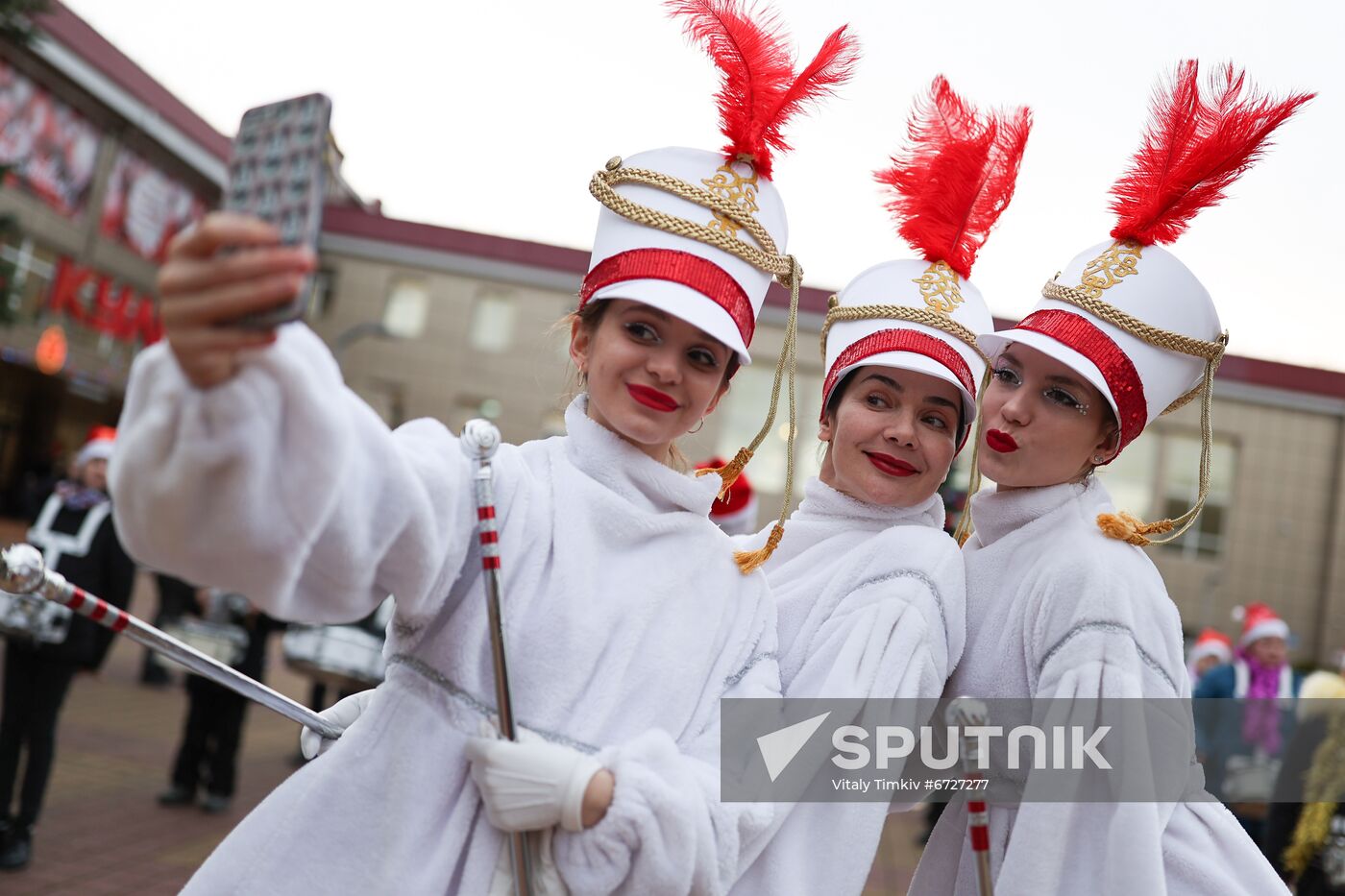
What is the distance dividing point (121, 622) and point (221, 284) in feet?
3.47

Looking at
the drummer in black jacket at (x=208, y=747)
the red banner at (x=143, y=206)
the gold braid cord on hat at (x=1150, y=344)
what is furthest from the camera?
the red banner at (x=143, y=206)

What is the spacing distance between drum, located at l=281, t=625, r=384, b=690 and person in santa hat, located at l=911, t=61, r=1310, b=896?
16.1ft

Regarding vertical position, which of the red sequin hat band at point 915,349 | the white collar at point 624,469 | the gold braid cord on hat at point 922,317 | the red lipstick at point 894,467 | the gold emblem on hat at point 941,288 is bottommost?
the white collar at point 624,469

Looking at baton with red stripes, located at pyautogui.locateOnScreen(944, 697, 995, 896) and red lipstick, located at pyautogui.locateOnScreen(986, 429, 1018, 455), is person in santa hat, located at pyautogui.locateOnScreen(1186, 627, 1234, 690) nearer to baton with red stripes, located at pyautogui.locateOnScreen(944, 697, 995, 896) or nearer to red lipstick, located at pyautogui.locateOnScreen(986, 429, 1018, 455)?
red lipstick, located at pyautogui.locateOnScreen(986, 429, 1018, 455)

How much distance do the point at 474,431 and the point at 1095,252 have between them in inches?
65.1

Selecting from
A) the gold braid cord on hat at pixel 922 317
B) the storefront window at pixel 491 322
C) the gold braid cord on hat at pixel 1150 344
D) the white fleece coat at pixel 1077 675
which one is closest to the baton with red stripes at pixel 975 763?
the white fleece coat at pixel 1077 675

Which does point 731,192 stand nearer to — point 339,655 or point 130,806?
point 339,655

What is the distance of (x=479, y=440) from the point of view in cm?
181

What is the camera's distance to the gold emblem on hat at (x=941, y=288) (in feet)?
8.71

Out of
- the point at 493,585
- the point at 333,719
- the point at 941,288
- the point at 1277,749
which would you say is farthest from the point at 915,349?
the point at 1277,749

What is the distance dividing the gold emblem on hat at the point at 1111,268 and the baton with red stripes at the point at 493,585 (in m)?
1.52

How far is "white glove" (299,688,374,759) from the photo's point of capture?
2160 mm

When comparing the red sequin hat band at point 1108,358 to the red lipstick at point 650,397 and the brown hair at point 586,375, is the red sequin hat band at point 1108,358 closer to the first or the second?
the brown hair at point 586,375

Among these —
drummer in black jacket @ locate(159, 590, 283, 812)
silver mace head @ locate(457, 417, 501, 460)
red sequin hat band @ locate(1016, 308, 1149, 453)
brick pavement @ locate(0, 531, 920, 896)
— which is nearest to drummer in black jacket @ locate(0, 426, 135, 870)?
brick pavement @ locate(0, 531, 920, 896)
